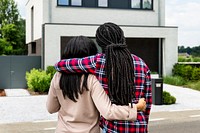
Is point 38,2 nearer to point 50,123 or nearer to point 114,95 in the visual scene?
point 50,123

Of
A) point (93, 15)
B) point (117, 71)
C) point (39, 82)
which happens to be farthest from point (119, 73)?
point (93, 15)

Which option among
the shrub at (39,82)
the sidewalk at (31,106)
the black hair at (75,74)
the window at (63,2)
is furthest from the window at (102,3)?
the black hair at (75,74)

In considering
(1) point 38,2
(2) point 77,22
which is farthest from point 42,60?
(1) point 38,2

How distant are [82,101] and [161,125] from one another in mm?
6171

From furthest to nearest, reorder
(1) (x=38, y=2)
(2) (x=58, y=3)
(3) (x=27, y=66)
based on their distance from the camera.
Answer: (1) (x=38, y=2), (2) (x=58, y=3), (3) (x=27, y=66)

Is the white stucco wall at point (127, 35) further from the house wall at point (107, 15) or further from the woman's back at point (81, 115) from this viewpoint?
the woman's back at point (81, 115)

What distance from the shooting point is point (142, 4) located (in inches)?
799

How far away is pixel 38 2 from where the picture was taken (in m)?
20.3

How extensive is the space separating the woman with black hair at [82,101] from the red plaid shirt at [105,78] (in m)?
0.04

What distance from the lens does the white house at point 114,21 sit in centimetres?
1745

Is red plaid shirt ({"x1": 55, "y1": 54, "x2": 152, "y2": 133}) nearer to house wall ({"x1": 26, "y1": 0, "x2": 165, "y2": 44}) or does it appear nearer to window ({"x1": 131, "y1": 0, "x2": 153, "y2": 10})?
house wall ({"x1": 26, "y1": 0, "x2": 165, "y2": 44})

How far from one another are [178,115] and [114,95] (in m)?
7.87

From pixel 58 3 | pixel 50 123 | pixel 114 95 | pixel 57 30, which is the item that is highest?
pixel 58 3

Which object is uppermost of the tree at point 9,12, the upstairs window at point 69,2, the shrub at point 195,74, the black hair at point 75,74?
the tree at point 9,12
